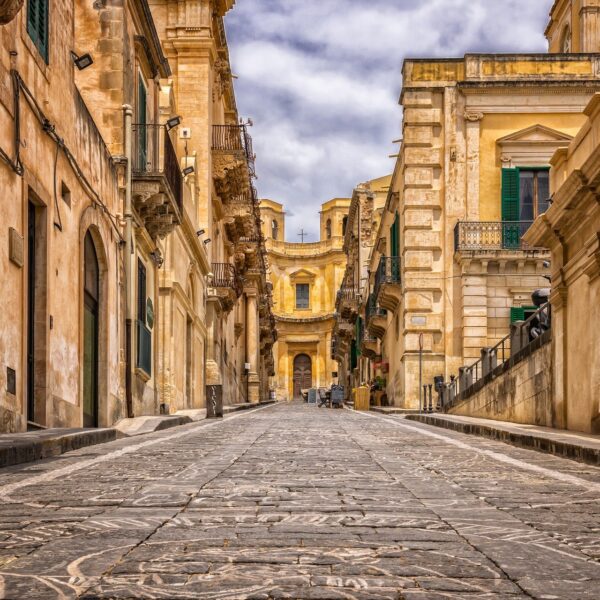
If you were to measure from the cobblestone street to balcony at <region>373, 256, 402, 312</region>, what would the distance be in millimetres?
23653

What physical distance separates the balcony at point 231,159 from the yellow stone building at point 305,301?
50182 mm

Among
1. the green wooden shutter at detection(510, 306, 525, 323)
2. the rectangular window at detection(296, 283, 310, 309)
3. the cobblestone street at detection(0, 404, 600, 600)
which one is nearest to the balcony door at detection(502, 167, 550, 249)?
the green wooden shutter at detection(510, 306, 525, 323)

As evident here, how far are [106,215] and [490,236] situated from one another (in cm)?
1511

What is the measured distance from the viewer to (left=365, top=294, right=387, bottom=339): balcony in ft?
129

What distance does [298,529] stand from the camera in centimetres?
474

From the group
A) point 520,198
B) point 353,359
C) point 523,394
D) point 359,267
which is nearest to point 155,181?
point 523,394

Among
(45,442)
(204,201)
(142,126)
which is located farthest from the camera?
(204,201)

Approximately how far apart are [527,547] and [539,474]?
381 cm

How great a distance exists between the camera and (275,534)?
15.0 feet

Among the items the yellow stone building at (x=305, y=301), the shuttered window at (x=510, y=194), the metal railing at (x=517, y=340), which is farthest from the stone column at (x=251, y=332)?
the yellow stone building at (x=305, y=301)

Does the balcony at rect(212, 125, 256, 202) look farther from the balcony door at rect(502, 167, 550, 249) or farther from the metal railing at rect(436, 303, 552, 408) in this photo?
the metal railing at rect(436, 303, 552, 408)

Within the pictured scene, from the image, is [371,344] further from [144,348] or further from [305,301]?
[305,301]

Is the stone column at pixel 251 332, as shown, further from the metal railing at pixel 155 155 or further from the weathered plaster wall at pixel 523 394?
the weathered plaster wall at pixel 523 394

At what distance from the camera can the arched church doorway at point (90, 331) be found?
50.1ft
